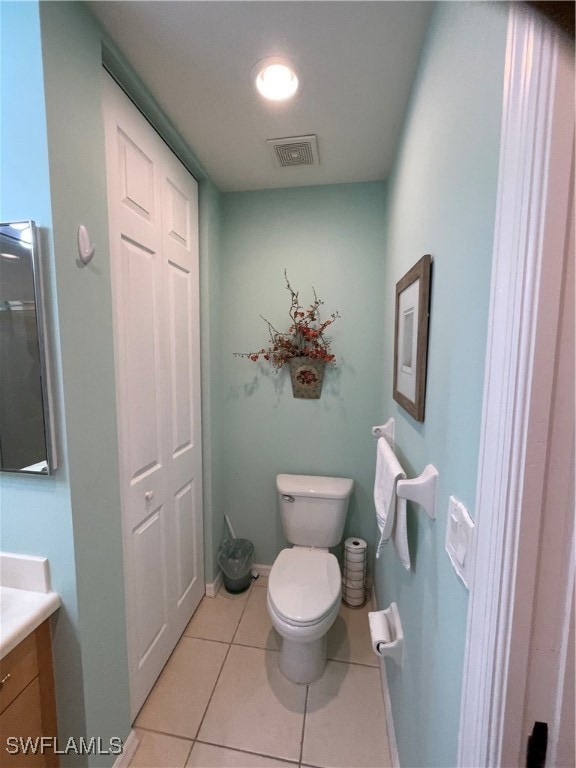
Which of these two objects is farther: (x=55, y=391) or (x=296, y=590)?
(x=296, y=590)

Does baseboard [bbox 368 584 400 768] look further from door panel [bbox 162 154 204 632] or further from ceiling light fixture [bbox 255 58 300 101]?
ceiling light fixture [bbox 255 58 300 101]

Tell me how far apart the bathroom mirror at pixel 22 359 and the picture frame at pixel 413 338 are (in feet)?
3.40

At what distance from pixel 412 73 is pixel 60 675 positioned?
7.35 ft

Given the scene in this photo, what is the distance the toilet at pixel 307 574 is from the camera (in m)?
1.29

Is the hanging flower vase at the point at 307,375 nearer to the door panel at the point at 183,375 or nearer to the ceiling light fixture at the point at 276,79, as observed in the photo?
the door panel at the point at 183,375

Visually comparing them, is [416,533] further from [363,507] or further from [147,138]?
[147,138]

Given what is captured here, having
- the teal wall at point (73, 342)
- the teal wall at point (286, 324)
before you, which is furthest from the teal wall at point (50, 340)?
the teal wall at point (286, 324)

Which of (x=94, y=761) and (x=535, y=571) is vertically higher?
(x=535, y=571)

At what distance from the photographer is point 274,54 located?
1.00m

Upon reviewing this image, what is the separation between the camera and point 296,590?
1393 millimetres

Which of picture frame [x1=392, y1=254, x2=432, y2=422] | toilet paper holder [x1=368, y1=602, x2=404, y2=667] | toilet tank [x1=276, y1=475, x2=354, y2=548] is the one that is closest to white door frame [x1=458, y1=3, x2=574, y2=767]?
picture frame [x1=392, y1=254, x2=432, y2=422]

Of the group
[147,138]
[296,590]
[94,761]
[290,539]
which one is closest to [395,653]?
[296,590]

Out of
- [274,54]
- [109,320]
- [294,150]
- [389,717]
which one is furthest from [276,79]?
[389,717]

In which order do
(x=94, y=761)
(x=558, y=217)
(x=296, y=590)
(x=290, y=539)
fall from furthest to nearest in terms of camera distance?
(x=290, y=539)
(x=296, y=590)
(x=94, y=761)
(x=558, y=217)
